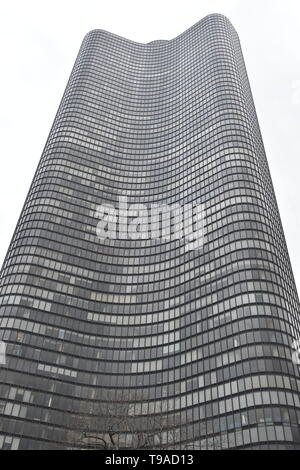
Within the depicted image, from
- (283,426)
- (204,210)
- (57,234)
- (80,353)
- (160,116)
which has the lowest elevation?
(283,426)

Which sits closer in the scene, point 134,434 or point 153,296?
point 134,434

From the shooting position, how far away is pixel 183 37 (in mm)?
193625

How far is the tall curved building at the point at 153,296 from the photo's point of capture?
7644cm

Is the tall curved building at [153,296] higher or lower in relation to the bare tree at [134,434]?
higher

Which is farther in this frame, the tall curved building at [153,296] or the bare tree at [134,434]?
the tall curved building at [153,296]

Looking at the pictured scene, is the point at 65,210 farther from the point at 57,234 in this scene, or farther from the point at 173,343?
the point at 173,343

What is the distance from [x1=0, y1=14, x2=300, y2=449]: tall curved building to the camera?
7644 centimetres

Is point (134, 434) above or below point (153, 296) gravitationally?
below

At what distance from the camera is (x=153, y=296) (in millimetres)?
107750

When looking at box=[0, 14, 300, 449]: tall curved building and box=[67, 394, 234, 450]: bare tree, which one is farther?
box=[0, 14, 300, 449]: tall curved building

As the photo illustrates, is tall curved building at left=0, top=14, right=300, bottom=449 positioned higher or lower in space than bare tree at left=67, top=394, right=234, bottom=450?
higher

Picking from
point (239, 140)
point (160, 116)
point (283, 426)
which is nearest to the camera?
point (283, 426)

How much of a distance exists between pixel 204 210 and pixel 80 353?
44546mm
